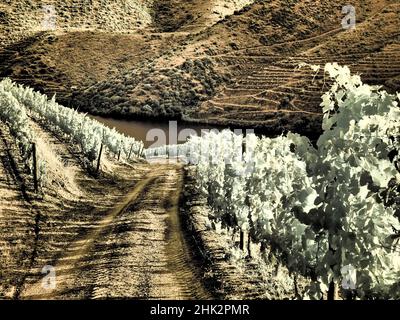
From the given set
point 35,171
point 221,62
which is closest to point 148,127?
point 221,62

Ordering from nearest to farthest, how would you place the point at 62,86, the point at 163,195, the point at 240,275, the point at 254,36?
the point at 240,275, the point at 163,195, the point at 62,86, the point at 254,36

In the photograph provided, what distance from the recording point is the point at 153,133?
6675cm

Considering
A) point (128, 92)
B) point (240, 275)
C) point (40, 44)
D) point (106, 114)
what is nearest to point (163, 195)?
point (240, 275)

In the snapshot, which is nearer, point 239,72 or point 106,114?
point 106,114

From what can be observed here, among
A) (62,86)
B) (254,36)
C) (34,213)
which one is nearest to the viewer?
(34,213)

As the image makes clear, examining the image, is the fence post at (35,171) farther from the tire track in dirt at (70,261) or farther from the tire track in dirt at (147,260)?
the tire track in dirt at (147,260)

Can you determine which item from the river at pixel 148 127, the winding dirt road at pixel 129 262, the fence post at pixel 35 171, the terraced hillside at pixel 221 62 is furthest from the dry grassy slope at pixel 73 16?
the winding dirt road at pixel 129 262

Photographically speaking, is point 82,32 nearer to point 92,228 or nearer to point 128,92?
point 128,92

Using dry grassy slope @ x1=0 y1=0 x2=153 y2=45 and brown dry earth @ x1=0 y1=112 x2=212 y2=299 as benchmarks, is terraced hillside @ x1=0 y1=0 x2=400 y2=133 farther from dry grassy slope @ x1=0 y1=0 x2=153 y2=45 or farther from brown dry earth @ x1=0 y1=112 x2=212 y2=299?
brown dry earth @ x1=0 y1=112 x2=212 y2=299

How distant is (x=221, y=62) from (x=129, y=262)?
201 ft

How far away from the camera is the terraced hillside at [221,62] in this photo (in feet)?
198

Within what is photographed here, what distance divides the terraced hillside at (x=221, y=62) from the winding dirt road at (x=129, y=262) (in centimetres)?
3546
